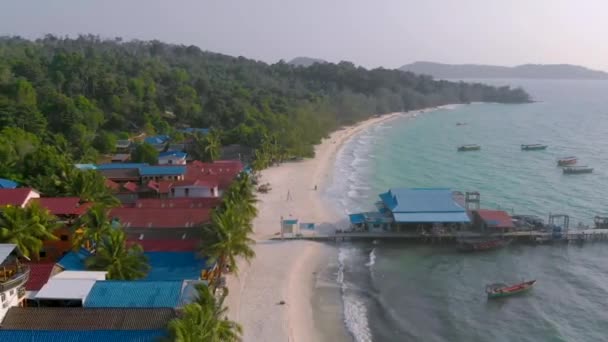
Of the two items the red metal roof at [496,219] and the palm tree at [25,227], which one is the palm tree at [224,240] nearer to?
the palm tree at [25,227]

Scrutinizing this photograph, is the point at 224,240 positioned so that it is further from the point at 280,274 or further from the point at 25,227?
the point at 25,227

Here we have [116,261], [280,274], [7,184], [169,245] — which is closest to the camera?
[116,261]

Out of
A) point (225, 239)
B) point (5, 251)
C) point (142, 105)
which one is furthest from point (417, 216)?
point (142, 105)

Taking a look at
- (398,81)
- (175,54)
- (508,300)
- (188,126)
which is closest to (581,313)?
(508,300)

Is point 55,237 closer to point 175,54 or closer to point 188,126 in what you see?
point 188,126

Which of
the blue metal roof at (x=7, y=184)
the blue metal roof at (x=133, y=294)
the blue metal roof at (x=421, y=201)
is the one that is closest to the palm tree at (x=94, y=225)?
the blue metal roof at (x=133, y=294)

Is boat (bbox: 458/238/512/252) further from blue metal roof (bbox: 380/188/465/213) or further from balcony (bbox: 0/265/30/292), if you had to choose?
balcony (bbox: 0/265/30/292)
